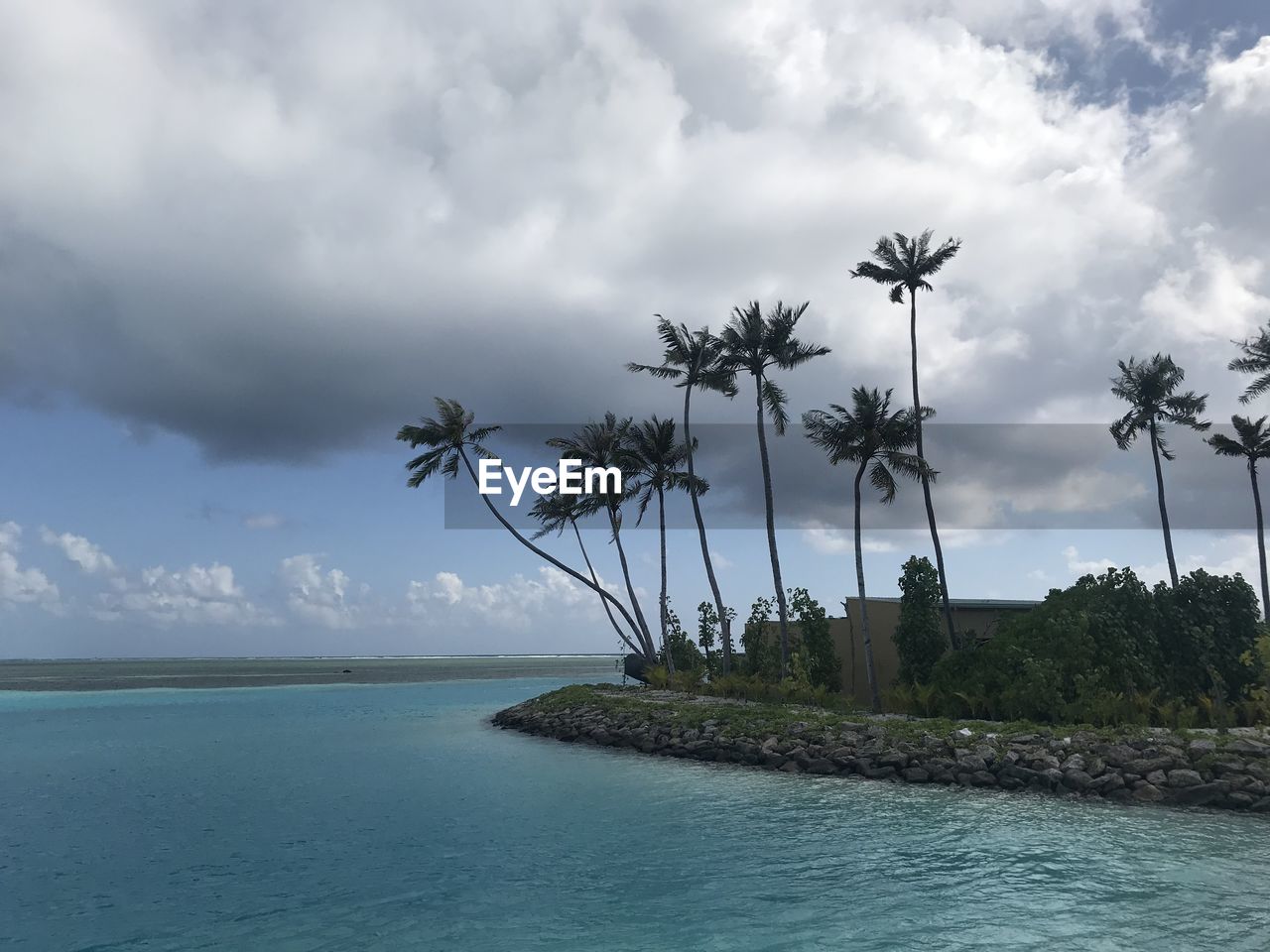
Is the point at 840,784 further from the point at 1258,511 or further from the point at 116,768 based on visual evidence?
the point at 1258,511

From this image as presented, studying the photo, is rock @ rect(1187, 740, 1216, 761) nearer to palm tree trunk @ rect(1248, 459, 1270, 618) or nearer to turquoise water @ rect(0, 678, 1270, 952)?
turquoise water @ rect(0, 678, 1270, 952)

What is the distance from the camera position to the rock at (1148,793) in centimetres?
1784

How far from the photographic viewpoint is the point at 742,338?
37.0 m

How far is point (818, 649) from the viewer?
36.8m

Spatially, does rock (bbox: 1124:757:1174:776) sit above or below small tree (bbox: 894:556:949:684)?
below

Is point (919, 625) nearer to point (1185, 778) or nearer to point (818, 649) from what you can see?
point (818, 649)

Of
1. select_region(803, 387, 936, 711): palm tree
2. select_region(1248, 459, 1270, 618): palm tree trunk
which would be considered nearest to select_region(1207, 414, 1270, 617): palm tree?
select_region(1248, 459, 1270, 618): palm tree trunk

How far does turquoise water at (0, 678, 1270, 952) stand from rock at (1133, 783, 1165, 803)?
885 mm

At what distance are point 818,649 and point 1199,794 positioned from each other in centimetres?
1966

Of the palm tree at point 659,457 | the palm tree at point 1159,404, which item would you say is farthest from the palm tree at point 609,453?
the palm tree at point 1159,404

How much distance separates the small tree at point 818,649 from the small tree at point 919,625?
4.54 meters

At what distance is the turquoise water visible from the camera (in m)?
10.5

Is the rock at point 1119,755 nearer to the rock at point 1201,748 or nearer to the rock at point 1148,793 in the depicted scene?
the rock at point 1148,793

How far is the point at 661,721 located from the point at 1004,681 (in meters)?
11.1
